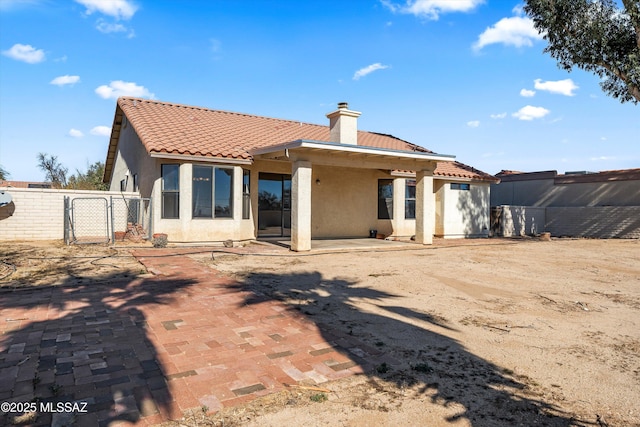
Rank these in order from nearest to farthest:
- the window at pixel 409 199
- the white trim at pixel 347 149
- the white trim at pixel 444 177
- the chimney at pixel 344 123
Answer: the white trim at pixel 347 149, the chimney at pixel 344 123, the white trim at pixel 444 177, the window at pixel 409 199

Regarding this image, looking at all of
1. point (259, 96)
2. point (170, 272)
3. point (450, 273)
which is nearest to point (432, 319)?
point (450, 273)

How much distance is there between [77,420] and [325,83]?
18033 millimetres

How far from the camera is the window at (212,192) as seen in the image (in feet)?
43.5

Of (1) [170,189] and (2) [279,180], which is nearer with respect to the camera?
(1) [170,189]

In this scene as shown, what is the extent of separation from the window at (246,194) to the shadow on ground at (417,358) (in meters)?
7.63

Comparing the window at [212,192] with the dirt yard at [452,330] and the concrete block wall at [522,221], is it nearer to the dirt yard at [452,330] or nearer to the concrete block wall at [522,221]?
the dirt yard at [452,330]

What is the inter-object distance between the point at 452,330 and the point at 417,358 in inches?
46.6

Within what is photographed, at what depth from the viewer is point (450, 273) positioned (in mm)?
9109

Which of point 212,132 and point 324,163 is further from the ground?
point 212,132

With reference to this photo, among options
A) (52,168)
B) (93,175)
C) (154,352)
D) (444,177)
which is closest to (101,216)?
(154,352)

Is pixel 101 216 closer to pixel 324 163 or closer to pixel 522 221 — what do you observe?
pixel 324 163

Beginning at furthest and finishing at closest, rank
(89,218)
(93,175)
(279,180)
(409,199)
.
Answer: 1. (93,175)
2. (409,199)
3. (279,180)
4. (89,218)

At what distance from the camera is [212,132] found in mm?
15398

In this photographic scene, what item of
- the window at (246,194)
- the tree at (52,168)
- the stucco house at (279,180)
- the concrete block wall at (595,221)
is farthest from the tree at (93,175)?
the concrete block wall at (595,221)
